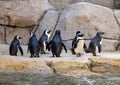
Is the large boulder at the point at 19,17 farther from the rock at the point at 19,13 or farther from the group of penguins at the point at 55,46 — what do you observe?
the group of penguins at the point at 55,46

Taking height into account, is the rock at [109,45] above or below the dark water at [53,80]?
above

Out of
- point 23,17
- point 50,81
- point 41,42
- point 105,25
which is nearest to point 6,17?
point 23,17

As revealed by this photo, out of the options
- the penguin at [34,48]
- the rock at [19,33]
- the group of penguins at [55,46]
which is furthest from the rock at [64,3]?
the penguin at [34,48]

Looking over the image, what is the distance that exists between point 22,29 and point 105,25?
10.7 ft

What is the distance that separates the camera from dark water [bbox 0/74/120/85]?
8723 millimetres

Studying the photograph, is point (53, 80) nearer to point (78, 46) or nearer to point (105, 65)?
point (105, 65)

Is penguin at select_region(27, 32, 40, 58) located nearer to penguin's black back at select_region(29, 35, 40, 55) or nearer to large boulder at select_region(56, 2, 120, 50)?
penguin's black back at select_region(29, 35, 40, 55)

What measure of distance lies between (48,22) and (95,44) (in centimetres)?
297

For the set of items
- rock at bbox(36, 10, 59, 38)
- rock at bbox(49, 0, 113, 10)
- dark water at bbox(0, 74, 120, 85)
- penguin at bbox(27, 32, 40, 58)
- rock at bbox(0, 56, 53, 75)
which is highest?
rock at bbox(49, 0, 113, 10)

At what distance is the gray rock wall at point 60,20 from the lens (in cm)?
1427

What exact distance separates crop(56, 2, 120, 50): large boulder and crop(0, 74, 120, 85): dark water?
466 centimetres

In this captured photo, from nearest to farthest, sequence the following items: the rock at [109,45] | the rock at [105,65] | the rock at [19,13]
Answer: the rock at [105,65] → the rock at [109,45] → the rock at [19,13]

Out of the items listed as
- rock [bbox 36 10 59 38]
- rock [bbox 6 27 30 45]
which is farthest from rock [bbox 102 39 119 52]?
rock [bbox 6 27 30 45]

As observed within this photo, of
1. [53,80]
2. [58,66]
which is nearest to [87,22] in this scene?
[58,66]
